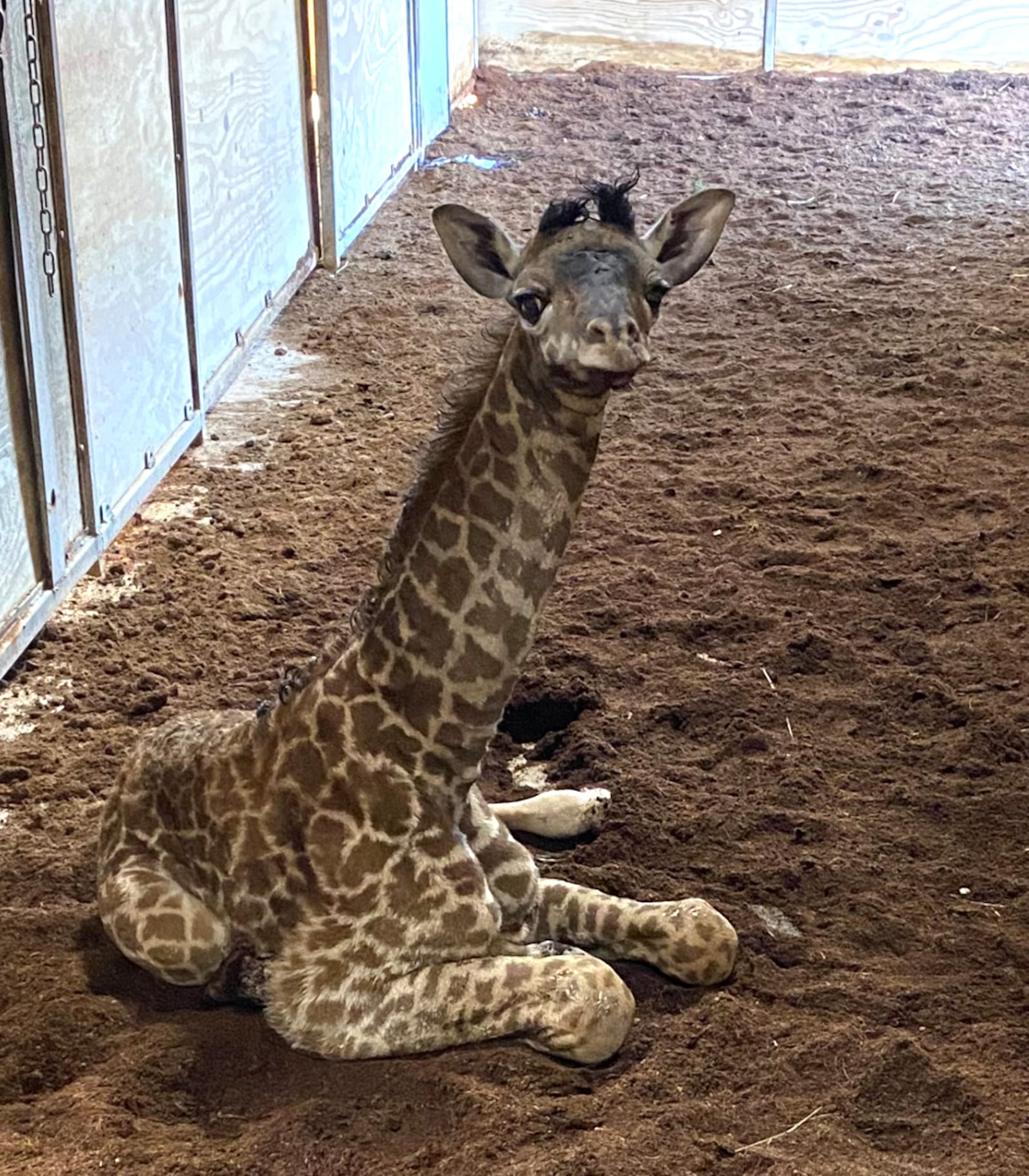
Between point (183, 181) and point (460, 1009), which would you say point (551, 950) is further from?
point (183, 181)

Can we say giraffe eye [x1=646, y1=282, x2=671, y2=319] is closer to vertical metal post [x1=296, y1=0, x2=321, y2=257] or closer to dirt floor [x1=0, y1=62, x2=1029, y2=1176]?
dirt floor [x1=0, y1=62, x2=1029, y2=1176]

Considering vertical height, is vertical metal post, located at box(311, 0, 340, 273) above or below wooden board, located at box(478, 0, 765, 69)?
above

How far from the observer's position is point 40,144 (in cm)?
479

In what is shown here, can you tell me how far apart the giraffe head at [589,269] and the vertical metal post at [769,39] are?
1009 centimetres

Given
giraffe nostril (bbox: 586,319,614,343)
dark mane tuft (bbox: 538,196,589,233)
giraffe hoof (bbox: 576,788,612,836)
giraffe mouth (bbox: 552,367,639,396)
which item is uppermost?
dark mane tuft (bbox: 538,196,589,233)

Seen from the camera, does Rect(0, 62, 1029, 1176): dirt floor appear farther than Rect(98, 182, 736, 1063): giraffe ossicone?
No

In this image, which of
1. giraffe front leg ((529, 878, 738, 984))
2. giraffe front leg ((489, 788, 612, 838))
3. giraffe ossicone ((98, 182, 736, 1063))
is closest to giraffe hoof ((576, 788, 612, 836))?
giraffe front leg ((489, 788, 612, 838))

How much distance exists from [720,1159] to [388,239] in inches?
272

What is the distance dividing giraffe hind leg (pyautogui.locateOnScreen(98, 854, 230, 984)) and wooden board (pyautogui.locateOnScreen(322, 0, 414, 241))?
5.76m

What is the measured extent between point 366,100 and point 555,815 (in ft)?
20.5

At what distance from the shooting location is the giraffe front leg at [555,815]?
3861 millimetres

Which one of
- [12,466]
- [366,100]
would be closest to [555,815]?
[12,466]

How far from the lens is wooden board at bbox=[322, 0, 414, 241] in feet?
27.8

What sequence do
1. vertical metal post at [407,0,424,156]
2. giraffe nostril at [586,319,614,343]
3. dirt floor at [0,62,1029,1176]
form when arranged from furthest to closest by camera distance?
vertical metal post at [407,0,424,156] → dirt floor at [0,62,1029,1176] → giraffe nostril at [586,319,614,343]
